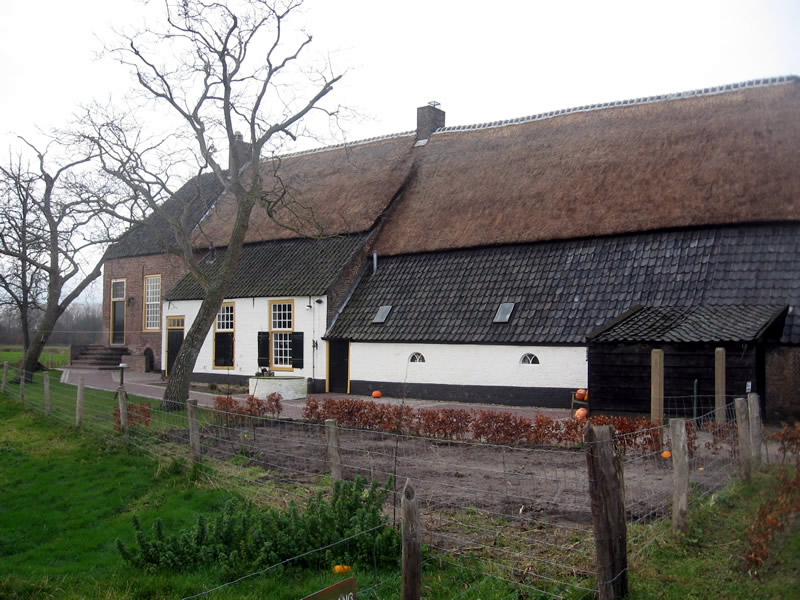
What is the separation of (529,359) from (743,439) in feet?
31.1

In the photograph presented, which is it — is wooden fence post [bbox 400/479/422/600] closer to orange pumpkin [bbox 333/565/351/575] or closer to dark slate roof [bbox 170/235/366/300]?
orange pumpkin [bbox 333/565/351/575]

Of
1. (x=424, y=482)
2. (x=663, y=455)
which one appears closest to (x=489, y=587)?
(x=424, y=482)

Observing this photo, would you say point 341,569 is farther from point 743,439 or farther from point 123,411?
point 123,411

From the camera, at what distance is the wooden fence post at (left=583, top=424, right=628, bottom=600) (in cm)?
481

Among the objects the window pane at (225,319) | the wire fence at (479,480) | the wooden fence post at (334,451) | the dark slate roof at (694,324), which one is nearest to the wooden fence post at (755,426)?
the wire fence at (479,480)

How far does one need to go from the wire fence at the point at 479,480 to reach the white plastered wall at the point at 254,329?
8763 mm

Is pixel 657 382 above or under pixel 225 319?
under

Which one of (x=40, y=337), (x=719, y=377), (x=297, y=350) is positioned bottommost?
(x=719, y=377)

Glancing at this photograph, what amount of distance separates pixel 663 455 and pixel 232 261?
1139cm

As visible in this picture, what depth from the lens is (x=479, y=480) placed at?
8.60 m

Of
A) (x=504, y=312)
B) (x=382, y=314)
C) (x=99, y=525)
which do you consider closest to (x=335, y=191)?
(x=382, y=314)

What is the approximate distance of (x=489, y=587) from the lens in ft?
16.9

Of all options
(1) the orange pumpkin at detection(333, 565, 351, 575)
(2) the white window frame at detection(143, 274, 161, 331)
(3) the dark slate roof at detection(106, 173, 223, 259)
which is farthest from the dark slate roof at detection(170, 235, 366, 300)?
(1) the orange pumpkin at detection(333, 565, 351, 575)

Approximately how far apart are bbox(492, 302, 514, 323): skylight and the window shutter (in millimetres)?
6531
